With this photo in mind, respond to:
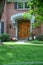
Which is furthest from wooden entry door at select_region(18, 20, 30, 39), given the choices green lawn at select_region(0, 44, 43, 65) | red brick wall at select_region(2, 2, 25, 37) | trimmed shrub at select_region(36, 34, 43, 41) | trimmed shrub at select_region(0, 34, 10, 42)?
green lawn at select_region(0, 44, 43, 65)

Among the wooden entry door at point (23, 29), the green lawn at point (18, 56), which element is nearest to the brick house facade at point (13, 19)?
the wooden entry door at point (23, 29)

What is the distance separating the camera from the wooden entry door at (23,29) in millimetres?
34875

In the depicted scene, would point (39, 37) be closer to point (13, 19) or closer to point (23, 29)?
point (23, 29)

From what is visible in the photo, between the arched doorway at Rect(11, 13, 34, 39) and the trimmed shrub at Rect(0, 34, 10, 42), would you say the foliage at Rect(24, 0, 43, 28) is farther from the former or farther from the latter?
the arched doorway at Rect(11, 13, 34, 39)

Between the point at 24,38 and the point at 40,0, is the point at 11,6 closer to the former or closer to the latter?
the point at 24,38

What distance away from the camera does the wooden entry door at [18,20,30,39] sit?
34875 mm

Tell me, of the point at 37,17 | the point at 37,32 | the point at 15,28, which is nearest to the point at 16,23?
the point at 15,28

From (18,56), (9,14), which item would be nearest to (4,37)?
(9,14)

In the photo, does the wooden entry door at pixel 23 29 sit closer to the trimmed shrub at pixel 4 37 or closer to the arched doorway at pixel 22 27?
the arched doorway at pixel 22 27

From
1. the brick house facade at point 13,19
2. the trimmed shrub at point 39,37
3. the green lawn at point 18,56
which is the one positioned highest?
the brick house facade at point 13,19

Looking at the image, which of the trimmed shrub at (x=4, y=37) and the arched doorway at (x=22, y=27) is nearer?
the trimmed shrub at (x=4, y=37)

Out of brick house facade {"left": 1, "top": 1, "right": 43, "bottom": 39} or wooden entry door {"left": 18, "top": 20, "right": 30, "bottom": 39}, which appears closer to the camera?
brick house facade {"left": 1, "top": 1, "right": 43, "bottom": 39}

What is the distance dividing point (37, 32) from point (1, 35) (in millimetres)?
4421

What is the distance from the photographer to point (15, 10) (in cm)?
3403
